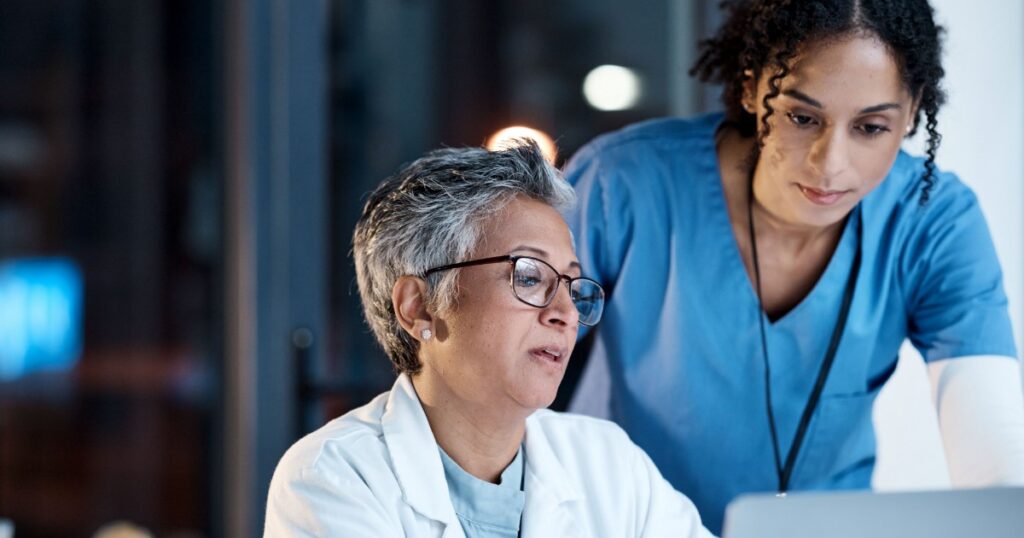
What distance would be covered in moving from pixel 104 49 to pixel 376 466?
1627mm

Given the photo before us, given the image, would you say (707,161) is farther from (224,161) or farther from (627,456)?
(224,161)

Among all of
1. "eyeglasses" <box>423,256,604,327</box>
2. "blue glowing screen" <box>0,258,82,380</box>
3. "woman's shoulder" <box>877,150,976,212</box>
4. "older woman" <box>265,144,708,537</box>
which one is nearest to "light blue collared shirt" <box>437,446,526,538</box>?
"older woman" <box>265,144,708,537</box>

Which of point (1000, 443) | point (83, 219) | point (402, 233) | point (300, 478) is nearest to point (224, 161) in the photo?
point (83, 219)

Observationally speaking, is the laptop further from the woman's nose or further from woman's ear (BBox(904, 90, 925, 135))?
woman's ear (BBox(904, 90, 925, 135))

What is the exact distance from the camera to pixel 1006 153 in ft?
9.29

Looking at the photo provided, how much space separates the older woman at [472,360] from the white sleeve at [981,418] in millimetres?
390

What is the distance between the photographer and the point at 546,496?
1.54 m

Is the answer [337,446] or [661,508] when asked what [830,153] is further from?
[337,446]

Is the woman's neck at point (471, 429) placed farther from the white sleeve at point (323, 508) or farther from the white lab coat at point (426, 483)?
the white sleeve at point (323, 508)

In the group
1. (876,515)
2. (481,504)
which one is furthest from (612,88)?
(876,515)

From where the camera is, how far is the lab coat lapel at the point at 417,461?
4.73 ft

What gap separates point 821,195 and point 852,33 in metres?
0.23

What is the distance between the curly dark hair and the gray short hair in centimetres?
34

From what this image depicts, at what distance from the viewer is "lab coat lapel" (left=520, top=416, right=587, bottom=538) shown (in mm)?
1521
